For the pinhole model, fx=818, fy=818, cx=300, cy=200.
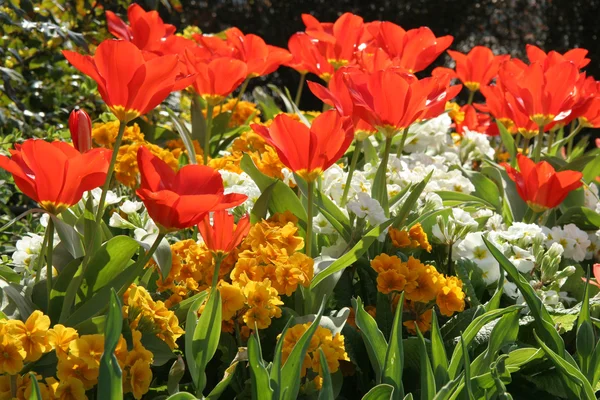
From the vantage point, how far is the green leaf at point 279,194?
5.52ft

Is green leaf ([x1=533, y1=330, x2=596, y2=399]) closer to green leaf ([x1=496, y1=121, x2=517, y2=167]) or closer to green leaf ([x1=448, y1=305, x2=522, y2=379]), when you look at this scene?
green leaf ([x1=448, y1=305, x2=522, y2=379])

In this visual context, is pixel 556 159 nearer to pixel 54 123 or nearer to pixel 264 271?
pixel 264 271

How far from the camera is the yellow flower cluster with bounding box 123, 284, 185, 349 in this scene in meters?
1.26

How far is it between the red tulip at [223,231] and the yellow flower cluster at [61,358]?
21 cm

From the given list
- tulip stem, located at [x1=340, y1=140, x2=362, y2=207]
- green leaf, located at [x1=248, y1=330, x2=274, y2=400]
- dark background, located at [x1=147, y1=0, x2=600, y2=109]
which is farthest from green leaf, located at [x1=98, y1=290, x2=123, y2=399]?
dark background, located at [x1=147, y1=0, x2=600, y2=109]

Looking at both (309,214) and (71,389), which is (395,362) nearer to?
(309,214)

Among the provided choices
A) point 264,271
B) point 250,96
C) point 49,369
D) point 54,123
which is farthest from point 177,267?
point 250,96

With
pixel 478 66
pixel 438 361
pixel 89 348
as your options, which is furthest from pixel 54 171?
pixel 478 66

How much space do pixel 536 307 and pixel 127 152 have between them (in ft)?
3.26

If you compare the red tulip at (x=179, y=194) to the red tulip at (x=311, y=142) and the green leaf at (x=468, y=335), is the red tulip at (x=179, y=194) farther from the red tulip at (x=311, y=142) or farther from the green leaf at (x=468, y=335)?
the green leaf at (x=468, y=335)

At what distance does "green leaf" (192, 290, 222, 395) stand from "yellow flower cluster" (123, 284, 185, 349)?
0.04 meters

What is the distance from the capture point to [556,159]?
7.73 feet

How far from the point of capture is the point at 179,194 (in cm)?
121

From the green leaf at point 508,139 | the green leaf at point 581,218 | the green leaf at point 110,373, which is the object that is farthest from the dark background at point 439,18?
the green leaf at point 110,373
